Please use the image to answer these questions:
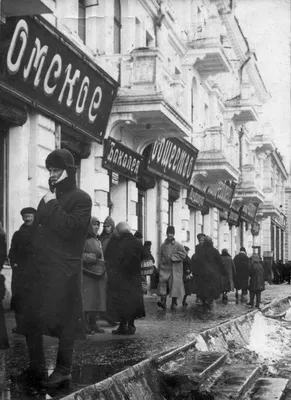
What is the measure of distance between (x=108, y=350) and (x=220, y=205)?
2629 centimetres

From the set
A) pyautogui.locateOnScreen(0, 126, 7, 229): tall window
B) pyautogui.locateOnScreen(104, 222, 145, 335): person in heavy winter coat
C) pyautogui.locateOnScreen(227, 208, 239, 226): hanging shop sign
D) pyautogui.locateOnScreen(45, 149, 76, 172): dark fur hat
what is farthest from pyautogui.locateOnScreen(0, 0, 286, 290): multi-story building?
pyautogui.locateOnScreen(45, 149, 76, 172): dark fur hat

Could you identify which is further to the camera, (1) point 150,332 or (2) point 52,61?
(2) point 52,61

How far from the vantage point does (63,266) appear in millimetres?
6332

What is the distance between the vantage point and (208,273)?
54.9 feet

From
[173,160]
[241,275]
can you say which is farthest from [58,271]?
[173,160]

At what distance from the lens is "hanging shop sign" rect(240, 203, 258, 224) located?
4236 cm

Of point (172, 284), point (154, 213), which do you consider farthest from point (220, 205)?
point (172, 284)

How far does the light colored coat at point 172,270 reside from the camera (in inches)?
675

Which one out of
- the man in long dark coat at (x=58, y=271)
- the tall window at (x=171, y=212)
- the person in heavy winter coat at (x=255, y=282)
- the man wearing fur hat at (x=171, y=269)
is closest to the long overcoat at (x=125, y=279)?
the man in long dark coat at (x=58, y=271)

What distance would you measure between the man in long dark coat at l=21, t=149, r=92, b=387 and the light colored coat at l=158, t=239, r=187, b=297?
34.9ft

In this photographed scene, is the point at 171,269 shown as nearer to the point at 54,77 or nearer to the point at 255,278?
the point at 255,278

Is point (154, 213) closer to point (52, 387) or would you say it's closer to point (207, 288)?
point (207, 288)

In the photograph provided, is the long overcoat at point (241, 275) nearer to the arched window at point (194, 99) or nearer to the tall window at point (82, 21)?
the tall window at point (82, 21)

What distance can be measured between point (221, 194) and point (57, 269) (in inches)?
1142
